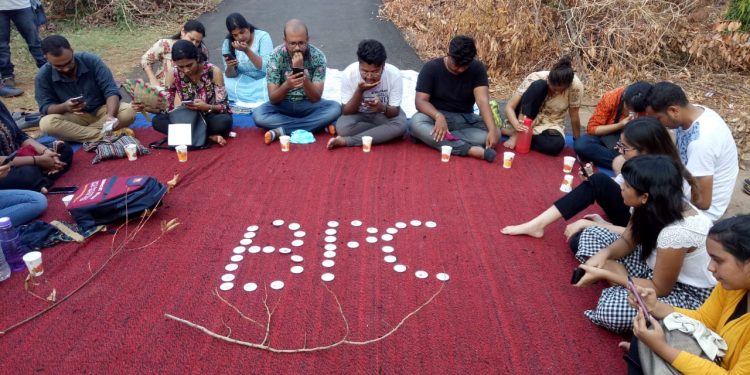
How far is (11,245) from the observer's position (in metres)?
2.58

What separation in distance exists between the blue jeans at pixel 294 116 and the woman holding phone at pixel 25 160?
1.74 metres

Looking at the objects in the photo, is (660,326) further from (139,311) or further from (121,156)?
(121,156)

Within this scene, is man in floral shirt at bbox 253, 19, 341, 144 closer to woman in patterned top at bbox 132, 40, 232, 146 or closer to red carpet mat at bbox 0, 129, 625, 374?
woman in patterned top at bbox 132, 40, 232, 146

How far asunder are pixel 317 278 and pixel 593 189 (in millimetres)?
1720

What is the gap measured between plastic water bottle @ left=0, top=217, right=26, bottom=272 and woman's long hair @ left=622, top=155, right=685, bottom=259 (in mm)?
3216

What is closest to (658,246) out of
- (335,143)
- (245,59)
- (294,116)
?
(335,143)

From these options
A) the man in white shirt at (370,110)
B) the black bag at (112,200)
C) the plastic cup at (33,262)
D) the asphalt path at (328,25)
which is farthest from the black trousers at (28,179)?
the asphalt path at (328,25)

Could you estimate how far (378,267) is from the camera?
8.98 feet

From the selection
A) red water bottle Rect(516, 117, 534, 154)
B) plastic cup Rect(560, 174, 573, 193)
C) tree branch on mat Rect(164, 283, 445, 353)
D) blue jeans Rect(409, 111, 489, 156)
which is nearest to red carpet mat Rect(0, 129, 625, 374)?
tree branch on mat Rect(164, 283, 445, 353)

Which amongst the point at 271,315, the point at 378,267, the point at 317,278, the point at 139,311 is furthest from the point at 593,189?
the point at 139,311

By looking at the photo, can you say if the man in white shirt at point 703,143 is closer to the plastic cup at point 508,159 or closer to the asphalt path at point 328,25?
the plastic cup at point 508,159

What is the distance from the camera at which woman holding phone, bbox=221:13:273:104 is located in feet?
16.4

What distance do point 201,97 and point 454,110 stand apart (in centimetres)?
241

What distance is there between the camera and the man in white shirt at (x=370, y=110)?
435 centimetres
